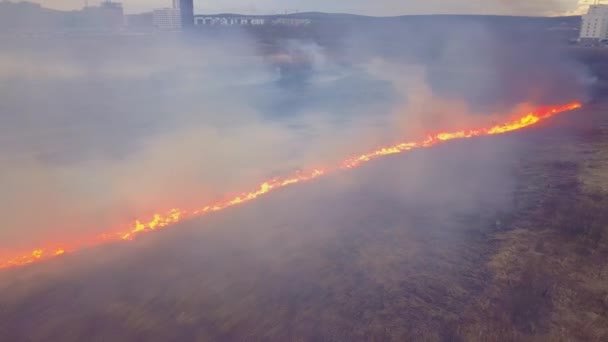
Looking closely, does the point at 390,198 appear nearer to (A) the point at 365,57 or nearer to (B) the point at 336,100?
(B) the point at 336,100

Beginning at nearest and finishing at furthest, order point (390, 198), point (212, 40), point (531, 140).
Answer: point (390, 198) → point (531, 140) → point (212, 40)

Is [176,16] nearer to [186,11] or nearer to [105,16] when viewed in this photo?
[186,11]

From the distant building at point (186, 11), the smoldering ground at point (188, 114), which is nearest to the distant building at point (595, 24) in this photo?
the smoldering ground at point (188, 114)

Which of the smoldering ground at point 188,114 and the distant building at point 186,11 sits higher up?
the distant building at point 186,11

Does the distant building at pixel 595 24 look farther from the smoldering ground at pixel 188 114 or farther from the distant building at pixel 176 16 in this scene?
the distant building at pixel 176 16

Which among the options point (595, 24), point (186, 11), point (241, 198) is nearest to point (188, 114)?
point (241, 198)

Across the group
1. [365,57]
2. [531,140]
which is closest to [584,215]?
[531,140]

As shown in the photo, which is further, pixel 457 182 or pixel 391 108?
pixel 391 108
